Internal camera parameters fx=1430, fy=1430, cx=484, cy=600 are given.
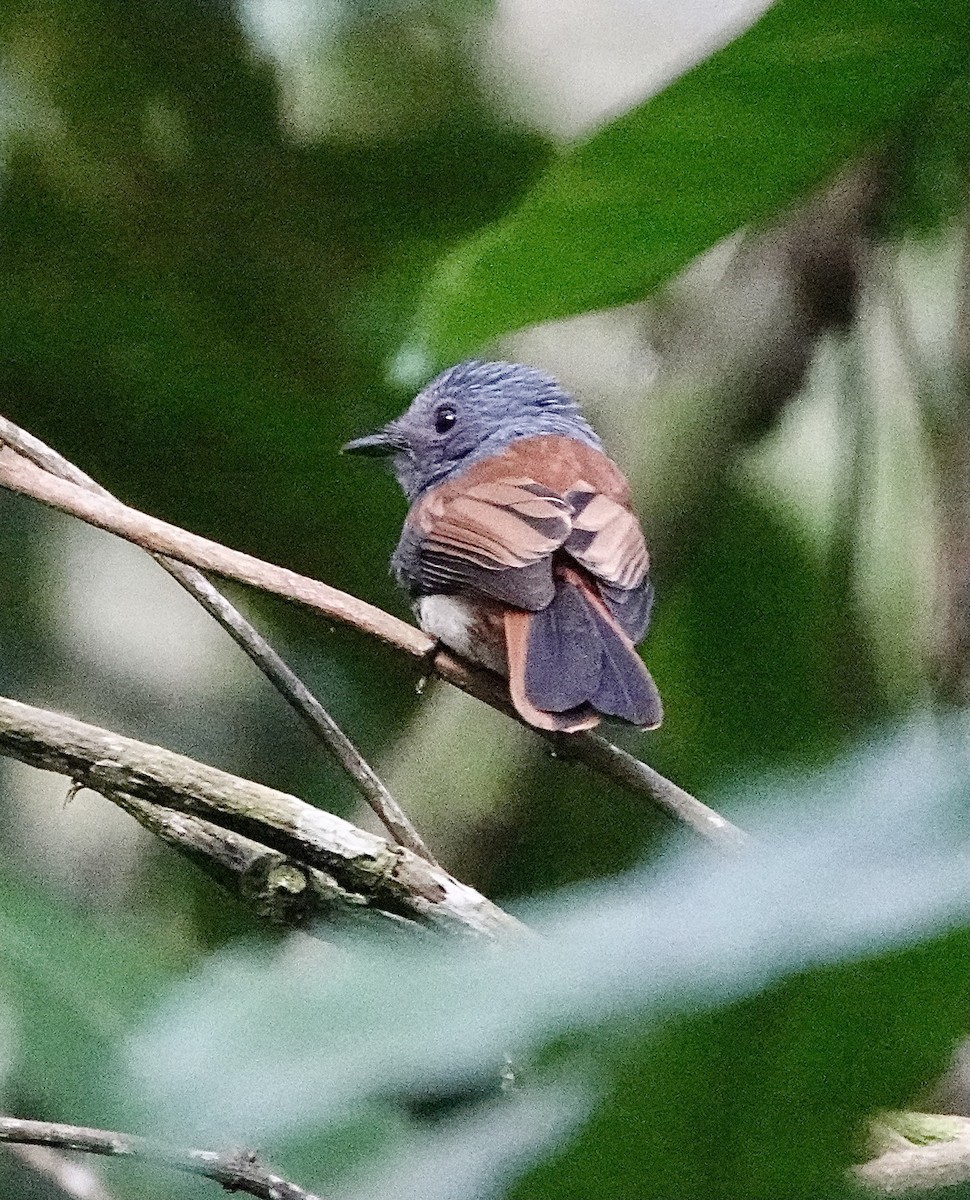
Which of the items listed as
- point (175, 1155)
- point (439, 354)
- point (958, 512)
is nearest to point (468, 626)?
point (439, 354)

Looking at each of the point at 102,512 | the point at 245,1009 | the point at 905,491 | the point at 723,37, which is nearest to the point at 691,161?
the point at 723,37

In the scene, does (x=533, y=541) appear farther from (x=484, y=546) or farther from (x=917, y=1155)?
(x=917, y=1155)

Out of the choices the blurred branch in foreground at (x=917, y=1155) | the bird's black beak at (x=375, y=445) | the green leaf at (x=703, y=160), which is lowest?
the blurred branch in foreground at (x=917, y=1155)

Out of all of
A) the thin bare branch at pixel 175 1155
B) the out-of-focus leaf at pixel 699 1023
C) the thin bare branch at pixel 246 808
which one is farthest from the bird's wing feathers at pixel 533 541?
the out-of-focus leaf at pixel 699 1023

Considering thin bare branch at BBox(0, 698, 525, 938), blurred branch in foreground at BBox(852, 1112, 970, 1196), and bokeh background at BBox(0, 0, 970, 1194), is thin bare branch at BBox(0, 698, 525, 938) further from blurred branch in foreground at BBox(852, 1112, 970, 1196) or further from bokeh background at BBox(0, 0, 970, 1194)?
blurred branch in foreground at BBox(852, 1112, 970, 1196)

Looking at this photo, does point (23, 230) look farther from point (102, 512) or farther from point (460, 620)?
point (460, 620)

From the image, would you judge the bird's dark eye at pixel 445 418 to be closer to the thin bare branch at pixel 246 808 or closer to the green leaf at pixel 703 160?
the green leaf at pixel 703 160

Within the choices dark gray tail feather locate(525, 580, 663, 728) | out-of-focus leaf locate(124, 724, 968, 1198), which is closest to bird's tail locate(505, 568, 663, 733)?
dark gray tail feather locate(525, 580, 663, 728)
